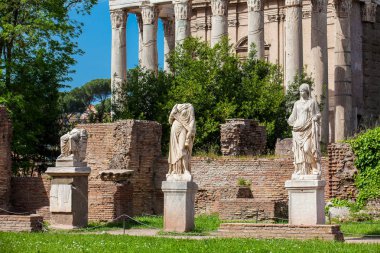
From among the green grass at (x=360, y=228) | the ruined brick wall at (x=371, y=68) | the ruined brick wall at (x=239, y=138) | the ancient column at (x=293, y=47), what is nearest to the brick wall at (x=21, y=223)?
the green grass at (x=360, y=228)

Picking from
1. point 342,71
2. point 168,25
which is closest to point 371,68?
point 342,71

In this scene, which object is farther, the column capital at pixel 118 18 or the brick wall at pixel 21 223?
the column capital at pixel 118 18

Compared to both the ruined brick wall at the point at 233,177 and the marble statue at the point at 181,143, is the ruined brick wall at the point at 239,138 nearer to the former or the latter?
the ruined brick wall at the point at 233,177

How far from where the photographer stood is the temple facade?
48469 mm

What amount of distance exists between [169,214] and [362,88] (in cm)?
3200

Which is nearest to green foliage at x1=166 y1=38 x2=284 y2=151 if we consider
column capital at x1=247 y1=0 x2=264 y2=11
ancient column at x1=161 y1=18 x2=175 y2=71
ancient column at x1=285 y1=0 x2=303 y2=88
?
ancient column at x1=285 y1=0 x2=303 y2=88

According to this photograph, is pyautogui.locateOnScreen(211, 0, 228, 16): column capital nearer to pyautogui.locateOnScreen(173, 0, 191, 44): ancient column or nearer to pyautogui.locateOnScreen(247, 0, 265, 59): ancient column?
pyautogui.locateOnScreen(247, 0, 265, 59): ancient column

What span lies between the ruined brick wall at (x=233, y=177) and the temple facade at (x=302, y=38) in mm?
13368

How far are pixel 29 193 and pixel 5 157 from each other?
1779mm

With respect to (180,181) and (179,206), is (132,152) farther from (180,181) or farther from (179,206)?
(179,206)

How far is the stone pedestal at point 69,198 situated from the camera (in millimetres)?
26862

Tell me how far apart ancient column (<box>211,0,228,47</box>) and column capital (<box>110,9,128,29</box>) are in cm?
758

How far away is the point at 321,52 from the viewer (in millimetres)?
48844

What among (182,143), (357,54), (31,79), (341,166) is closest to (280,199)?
(341,166)
